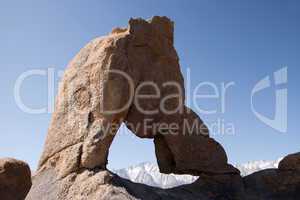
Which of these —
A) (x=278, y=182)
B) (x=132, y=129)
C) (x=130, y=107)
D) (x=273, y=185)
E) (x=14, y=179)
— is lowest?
(x=273, y=185)

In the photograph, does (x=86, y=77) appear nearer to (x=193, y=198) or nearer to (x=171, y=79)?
(x=171, y=79)

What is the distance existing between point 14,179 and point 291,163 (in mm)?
12455

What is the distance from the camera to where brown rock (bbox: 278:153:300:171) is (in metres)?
20.1

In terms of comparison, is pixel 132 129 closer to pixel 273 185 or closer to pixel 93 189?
pixel 93 189

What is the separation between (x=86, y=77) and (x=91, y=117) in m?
1.76

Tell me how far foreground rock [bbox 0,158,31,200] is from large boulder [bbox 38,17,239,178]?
2.50 ft

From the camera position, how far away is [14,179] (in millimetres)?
16250

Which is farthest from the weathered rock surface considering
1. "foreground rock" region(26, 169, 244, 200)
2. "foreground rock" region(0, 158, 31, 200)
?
"foreground rock" region(0, 158, 31, 200)

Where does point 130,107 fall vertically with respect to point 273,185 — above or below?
above

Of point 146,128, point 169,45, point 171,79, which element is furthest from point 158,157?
point 169,45

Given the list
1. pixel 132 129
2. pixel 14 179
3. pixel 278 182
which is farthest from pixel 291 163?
pixel 14 179

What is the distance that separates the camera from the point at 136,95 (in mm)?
17109

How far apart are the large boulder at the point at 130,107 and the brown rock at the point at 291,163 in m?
2.58

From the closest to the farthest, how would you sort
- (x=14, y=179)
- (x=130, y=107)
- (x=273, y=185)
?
(x=14, y=179), (x=130, y=107), (x=273, y=185)
